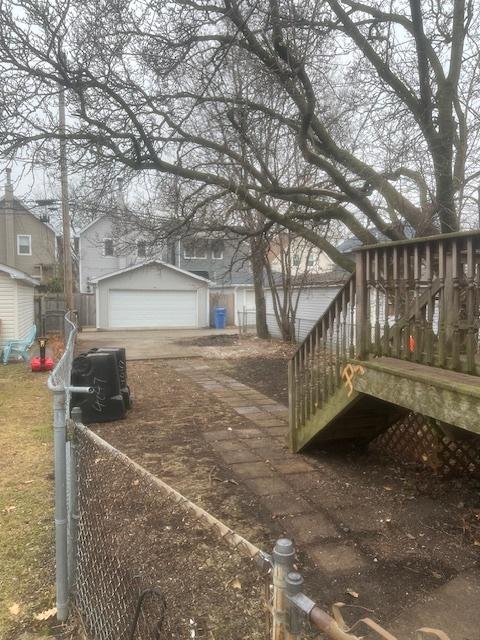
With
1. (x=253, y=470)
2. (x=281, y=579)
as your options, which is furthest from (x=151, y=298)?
(x=281, y=579)

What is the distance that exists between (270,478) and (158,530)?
142 cm

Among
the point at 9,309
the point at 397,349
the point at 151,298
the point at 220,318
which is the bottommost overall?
the point at 220,318

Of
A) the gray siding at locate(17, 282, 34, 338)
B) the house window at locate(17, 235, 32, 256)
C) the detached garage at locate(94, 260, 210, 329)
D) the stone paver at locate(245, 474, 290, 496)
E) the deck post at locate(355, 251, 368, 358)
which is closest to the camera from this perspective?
the deck post at locate(355, 251, 368, 358)

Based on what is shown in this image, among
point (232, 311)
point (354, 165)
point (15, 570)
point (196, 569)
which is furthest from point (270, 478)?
point (232, 311)

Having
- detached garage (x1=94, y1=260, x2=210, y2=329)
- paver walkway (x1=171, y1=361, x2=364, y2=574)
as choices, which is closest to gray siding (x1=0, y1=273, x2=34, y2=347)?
paver walkway (x1=171, y1=361, x2=364, y2=574)

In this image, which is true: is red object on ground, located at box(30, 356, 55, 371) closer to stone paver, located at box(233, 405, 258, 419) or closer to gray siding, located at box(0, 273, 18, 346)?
gray siding, located at box(0, 273, 18, 346)

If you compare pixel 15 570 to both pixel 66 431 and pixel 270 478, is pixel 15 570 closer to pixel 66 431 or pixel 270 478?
pixel 66 431

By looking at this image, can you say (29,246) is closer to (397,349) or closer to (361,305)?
(361,305)

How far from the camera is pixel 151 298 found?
81.4ft

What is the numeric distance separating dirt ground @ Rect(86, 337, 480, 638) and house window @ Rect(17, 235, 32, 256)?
26.0 meters

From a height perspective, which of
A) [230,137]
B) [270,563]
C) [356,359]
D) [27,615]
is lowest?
[27,615]

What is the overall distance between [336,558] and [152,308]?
2239cm

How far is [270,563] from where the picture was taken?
1.47 metres

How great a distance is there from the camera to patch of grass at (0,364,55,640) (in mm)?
2842
